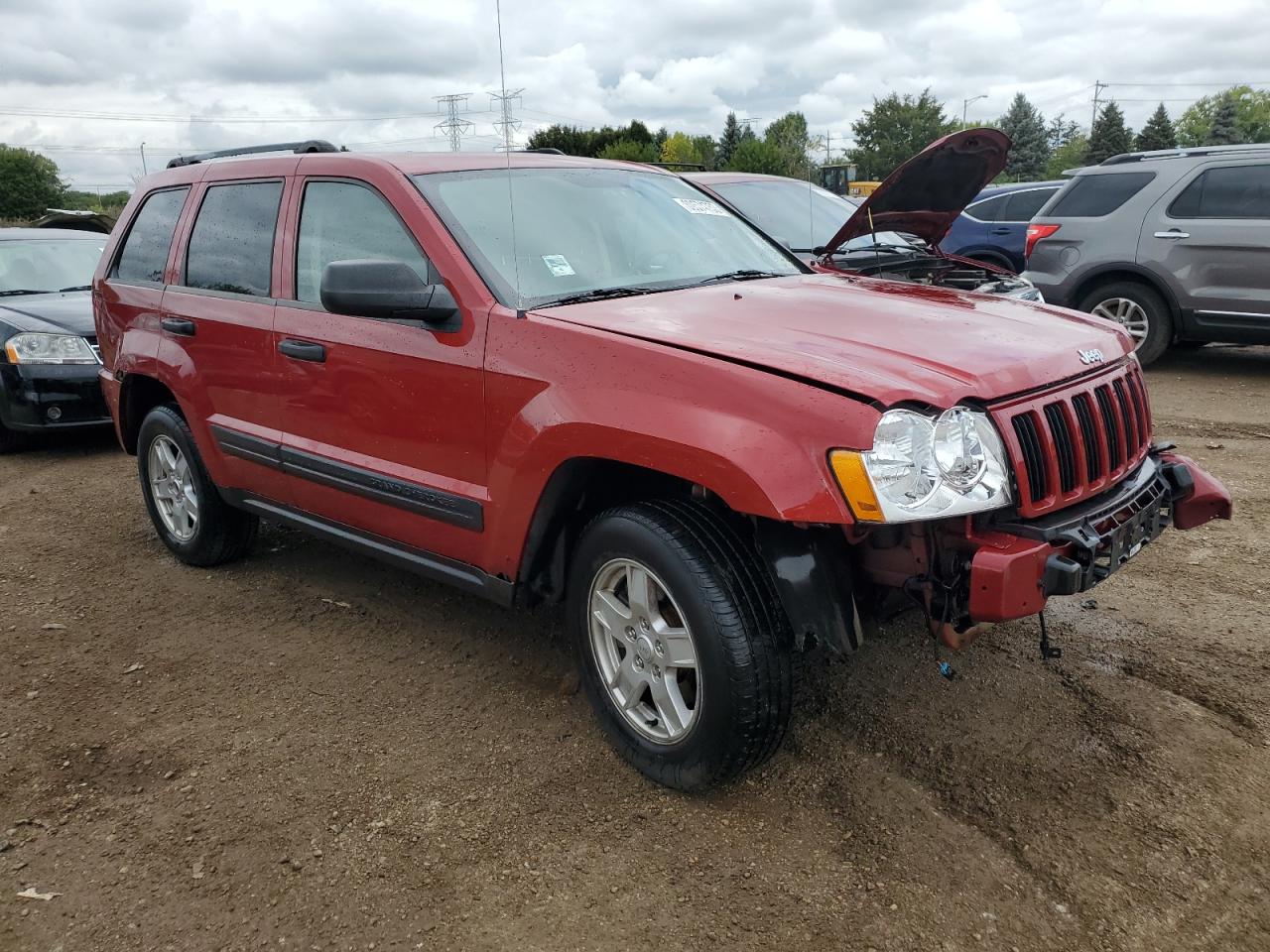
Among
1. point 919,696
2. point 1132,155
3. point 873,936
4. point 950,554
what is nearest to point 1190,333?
point 1132,155

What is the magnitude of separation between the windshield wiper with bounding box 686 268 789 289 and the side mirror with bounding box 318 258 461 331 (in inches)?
35.9

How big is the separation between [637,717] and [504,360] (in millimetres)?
1135

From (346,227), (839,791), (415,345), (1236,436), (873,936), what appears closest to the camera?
(873,936)

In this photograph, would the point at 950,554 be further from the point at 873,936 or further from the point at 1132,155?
the point at 1132,155

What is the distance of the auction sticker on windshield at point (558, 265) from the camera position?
3377 mm

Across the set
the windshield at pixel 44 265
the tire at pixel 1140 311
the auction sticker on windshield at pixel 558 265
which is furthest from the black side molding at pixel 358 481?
the tire at pixel 1140 311

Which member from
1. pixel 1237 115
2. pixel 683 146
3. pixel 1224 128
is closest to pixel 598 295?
pixel 683 146

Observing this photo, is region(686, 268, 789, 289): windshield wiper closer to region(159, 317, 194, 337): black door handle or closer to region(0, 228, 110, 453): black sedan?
region(159, 317, 194, 337): black door handle

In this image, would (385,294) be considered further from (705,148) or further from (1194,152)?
(705,148)

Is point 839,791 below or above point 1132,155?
below

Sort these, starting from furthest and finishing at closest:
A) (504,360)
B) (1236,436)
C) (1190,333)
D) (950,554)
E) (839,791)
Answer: (1190,333), (1236,436), (504,360), (839,791), (950,554)

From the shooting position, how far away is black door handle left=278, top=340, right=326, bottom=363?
3680 millimetres

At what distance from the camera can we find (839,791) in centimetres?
289

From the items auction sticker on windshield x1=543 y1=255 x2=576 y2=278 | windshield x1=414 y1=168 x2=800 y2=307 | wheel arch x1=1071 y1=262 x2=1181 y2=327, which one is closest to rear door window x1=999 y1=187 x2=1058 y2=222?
wheel arch x1=1071 y1=262 x2=1181 y2=327
